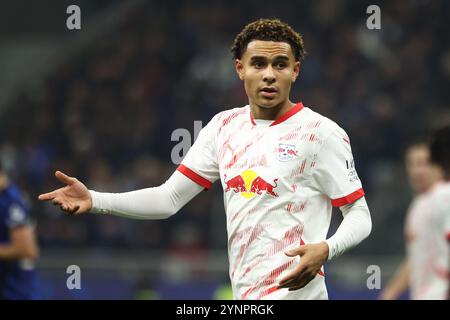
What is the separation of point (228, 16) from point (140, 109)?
2.15 m

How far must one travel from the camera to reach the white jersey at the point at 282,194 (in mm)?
4691

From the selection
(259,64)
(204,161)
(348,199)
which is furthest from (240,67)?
(348,199)

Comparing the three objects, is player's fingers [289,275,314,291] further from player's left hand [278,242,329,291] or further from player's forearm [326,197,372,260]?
player's forearm [326,197,372,260]

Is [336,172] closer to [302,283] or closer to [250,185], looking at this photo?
[250,185]

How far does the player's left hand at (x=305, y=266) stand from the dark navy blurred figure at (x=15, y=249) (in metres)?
3.21

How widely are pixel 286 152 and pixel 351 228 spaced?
448 millimetres

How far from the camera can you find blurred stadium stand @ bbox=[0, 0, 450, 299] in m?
12.1

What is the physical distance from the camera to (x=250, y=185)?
4742 mm

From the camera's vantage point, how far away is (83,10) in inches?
683

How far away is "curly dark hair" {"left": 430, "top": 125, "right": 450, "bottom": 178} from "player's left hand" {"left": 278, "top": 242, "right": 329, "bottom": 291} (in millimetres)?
1867
